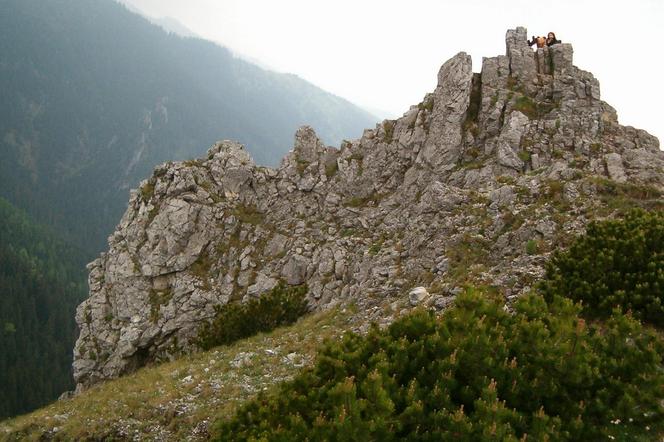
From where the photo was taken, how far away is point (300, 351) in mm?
22719

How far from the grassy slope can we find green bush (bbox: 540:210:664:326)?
9738 mm

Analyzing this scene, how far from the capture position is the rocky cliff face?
1122 inches

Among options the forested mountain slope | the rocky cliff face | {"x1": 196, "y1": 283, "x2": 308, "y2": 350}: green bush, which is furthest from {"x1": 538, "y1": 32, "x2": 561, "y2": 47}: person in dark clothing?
the forested mountain slope

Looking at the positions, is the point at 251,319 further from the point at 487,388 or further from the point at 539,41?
the point at 539,41

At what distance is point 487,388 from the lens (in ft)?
31.2

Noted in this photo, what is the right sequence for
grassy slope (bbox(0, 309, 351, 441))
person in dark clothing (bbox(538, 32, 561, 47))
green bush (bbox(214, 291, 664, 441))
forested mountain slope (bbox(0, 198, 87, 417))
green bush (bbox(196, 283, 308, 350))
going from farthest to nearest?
forested mountain slope (bbox(0, 198, 87, 417)) < person in dark clothing (bbox(538, 32, 561, 47)) < green bush (bbox(196, 283, 308, 350)) < grassy slope (bbox(0, 309, 351, 441)) < green bush (bbox(214, 291, 664, 441))

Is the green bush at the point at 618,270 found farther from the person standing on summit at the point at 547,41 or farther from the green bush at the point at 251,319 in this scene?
the person standing on summit at the point at 547,41

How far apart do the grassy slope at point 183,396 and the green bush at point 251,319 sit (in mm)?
3445

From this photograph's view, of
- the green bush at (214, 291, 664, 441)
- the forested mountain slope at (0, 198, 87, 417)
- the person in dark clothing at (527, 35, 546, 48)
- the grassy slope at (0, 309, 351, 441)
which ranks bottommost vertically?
the forested mountain slope at (0, 198, 87, 417)

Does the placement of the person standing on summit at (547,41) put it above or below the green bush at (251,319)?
above

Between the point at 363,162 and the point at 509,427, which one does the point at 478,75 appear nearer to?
the point at 363,162

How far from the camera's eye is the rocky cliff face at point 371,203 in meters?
28.5

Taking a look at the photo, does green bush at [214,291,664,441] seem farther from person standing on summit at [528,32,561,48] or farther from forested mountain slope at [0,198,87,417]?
forested mountain slope at [0,198,87,417]

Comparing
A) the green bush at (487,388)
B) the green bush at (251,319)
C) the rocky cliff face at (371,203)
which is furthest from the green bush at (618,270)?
the green bush at (251,319)
